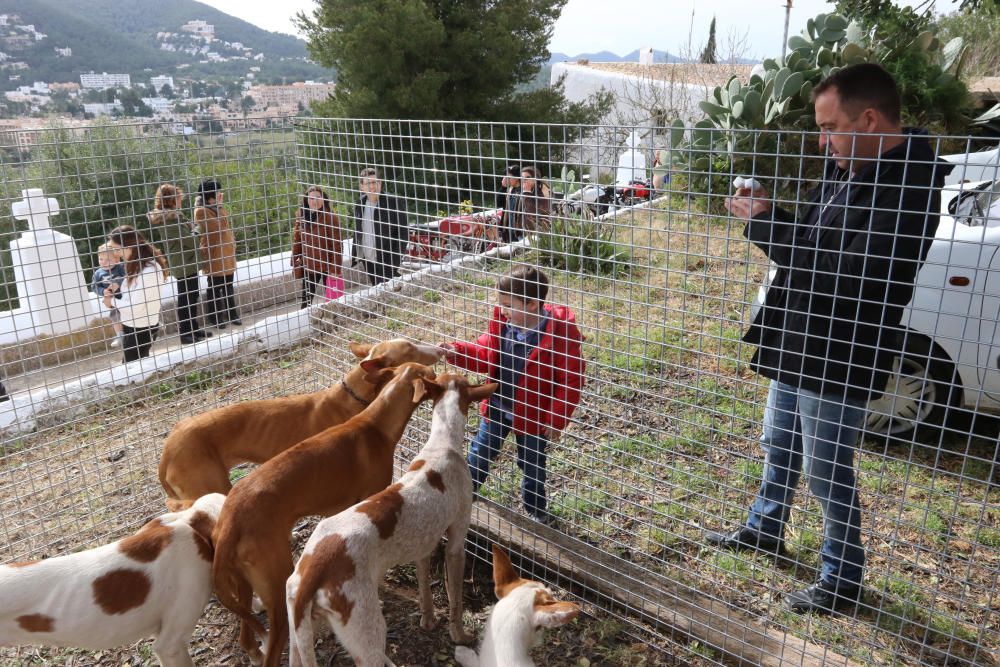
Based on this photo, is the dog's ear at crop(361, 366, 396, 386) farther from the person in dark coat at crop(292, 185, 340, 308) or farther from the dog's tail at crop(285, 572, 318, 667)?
the person in dark coat at crop(292, 185, 340, 308)

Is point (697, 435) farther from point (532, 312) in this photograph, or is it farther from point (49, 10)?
point (49, 10)

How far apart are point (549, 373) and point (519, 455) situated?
2.09 feet

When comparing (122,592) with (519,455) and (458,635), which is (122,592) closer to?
(458,635)

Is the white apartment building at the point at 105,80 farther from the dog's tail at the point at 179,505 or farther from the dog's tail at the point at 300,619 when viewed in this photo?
the dog's tail at the point at 300,619

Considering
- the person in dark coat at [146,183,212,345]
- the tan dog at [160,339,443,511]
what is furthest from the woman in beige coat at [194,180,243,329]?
the tan dog at [160,339,443,511]

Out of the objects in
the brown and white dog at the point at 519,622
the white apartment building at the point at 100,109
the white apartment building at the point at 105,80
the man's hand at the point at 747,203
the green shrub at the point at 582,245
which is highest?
the white apartment building at the point at 105,80

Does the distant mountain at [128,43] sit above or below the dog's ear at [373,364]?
above

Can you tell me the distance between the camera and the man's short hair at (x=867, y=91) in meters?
2.53

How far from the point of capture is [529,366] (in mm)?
3314

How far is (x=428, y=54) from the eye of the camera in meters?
17.8

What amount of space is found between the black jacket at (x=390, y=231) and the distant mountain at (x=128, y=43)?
3907 centimetres

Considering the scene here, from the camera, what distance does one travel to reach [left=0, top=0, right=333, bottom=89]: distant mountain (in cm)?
5281

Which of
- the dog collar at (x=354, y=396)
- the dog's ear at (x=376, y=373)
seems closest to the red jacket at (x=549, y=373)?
the dog's ear at (x=376, y=373)

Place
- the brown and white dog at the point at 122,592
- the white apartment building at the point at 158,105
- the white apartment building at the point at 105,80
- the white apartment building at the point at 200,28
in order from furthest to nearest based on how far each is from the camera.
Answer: the white apartment building at the point at 200,28 → the white apartment building at the point at 105,80 → the white apartment building at the point at 158,105 → the brown and white dog at the point at 122,592
